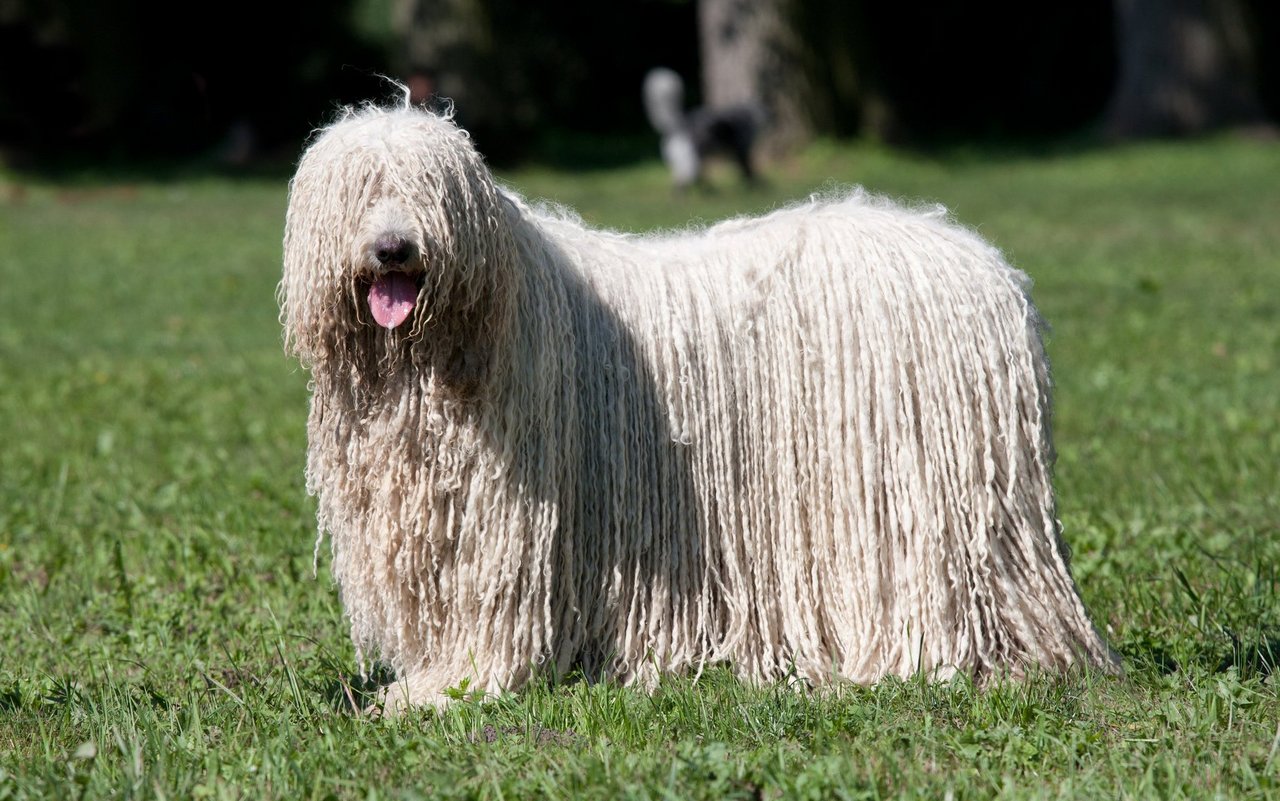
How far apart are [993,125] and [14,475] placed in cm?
2755

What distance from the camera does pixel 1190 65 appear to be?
26.1 metres

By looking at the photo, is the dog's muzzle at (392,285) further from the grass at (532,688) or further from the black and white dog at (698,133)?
the black and white dog at (698,133)

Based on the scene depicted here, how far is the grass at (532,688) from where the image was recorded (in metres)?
3.52

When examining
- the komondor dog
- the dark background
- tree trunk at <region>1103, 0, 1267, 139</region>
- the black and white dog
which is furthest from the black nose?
tree trunk at <region>1103, 0, 1267, 139</region>

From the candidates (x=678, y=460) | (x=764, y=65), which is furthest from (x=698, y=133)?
(x=678, y=460)

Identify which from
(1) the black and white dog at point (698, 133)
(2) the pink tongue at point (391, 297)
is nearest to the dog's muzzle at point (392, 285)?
(2) the pink tongue at point (391, 297)

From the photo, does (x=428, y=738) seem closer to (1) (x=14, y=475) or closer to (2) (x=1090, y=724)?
(2) (x=1090, y=724)

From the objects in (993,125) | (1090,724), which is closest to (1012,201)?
(993,125)

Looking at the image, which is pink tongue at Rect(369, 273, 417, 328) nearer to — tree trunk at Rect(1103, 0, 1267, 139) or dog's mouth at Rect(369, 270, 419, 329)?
dog's mouth at Rect(369, 270, 419, 329)

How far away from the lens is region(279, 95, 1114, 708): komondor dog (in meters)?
4.15

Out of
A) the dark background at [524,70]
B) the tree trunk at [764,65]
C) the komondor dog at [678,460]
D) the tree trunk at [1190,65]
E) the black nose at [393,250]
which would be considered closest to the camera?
the black nose at [393,250]

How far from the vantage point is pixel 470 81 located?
76.1ft

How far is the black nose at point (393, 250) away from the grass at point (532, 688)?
3.78ft

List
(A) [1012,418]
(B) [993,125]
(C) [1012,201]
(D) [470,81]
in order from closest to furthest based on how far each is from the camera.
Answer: (A) [1012,418], (C) [1012,201], (D) [470,81], (B) [993,125]
